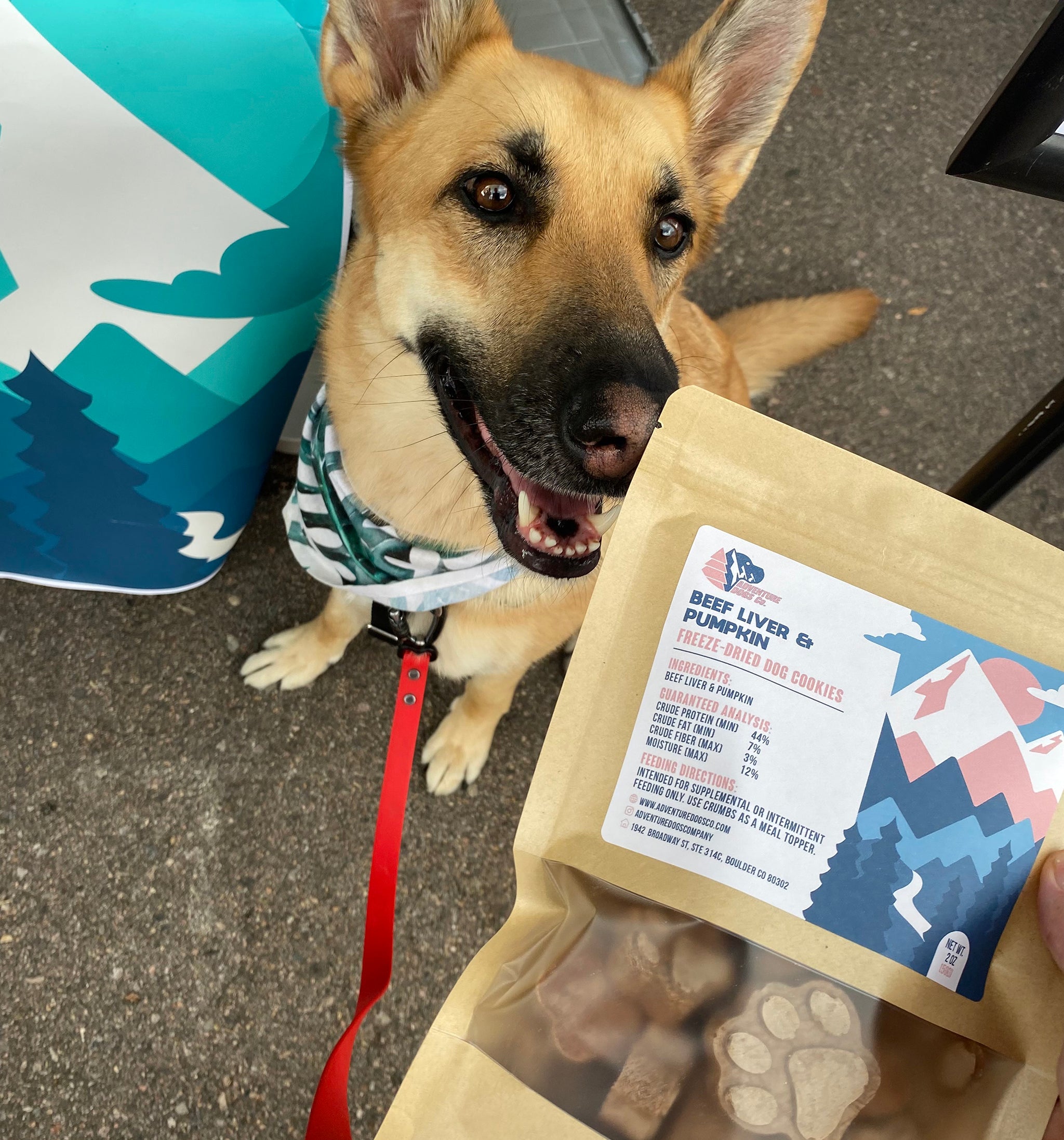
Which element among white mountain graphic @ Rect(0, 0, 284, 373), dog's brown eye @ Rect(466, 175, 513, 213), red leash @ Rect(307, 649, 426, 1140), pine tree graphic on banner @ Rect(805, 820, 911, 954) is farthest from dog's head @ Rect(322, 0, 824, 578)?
pine tree graphic on banner @ Rect(805, 820, 911, 954)

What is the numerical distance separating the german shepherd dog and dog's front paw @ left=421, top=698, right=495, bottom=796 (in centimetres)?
57

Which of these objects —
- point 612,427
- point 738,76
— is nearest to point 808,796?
point 612,427

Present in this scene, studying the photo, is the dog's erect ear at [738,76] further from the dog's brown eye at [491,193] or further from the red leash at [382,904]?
the red leash at [382,904]

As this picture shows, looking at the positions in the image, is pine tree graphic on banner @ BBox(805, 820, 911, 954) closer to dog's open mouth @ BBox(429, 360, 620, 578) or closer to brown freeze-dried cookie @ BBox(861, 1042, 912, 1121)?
brown freeze-dried cookie @ BBox(861, 1042, 912, 1121)

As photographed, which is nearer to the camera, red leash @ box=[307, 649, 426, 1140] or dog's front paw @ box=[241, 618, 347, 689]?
red leash @ box=[307, 649, 426, 1140]

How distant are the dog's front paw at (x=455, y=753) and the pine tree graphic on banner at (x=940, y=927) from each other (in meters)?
1.29

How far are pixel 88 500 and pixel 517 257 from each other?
3.87 feet

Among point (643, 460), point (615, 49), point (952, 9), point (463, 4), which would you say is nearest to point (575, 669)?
point (643, 460)

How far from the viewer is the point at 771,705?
0.88 metres

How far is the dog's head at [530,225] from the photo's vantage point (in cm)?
110

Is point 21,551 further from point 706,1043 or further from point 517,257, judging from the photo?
point 706,1043

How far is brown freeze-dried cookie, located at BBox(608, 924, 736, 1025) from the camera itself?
35.2 inches

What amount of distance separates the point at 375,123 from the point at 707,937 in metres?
1.39

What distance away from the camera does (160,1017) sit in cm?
181
